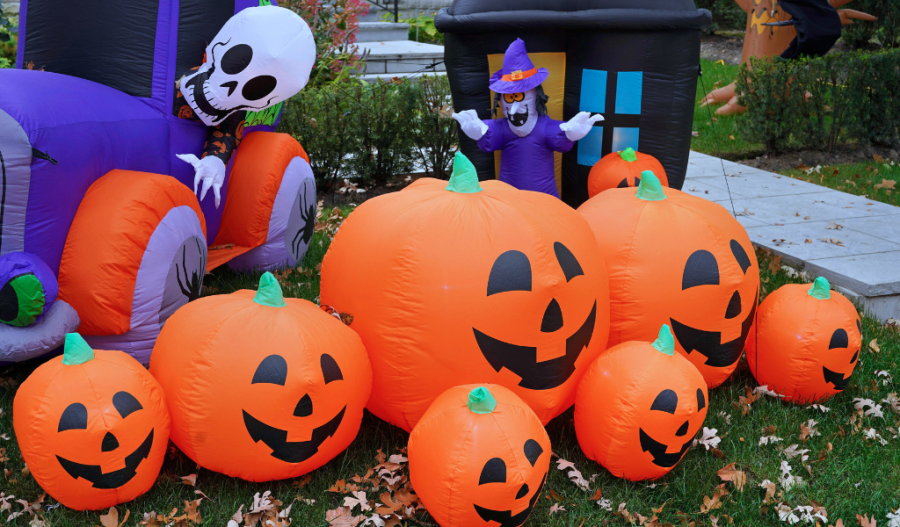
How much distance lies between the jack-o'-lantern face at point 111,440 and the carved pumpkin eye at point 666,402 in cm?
220

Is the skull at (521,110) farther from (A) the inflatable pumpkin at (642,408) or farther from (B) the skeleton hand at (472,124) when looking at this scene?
(A) the inflatable pumpkin at (642,408)

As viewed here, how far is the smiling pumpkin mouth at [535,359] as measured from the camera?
3.22 m

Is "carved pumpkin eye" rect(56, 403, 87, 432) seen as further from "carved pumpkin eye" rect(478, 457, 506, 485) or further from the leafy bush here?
the leafy bush

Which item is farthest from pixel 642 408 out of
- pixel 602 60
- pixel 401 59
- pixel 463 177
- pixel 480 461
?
pixel 401 59

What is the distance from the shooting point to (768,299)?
412 centimetres

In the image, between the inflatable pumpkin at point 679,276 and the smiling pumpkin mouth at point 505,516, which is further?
the inflatable pumpkin at point 679,276

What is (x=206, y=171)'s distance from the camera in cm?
447

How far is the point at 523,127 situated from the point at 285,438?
10.8 ft

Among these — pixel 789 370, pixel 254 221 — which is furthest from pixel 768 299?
pixel 254 221

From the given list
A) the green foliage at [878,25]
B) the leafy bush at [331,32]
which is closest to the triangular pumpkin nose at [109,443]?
the leafy bush at [331,32]

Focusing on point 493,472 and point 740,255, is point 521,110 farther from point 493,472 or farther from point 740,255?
point 493,472

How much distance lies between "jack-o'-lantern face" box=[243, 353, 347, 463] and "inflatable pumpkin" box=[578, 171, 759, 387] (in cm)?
158

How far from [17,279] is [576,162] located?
4.16 metres

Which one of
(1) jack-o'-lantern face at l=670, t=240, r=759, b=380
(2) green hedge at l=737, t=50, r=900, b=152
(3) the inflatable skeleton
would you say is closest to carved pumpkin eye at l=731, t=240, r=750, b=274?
(1) jack-o'-lantern face at l=670, t=240, r=759, b=380
